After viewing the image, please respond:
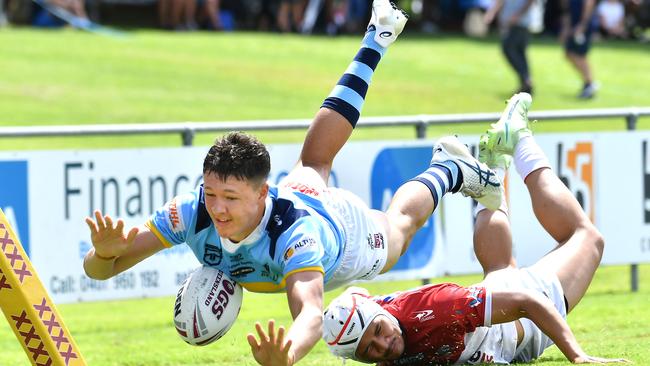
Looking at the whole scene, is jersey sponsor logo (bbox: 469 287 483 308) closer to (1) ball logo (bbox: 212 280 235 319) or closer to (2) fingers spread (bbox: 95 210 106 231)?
(1) ball logo (bbox: 212 280 235 319)

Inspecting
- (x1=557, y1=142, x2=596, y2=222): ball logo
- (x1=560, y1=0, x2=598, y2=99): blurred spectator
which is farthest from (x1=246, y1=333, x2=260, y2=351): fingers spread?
(x1=560, y1=0, x2=598, y2=99): blurred spectator

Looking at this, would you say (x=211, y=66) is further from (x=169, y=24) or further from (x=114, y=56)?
(x=169, y=24)

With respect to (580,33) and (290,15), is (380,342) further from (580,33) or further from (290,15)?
(290,15)

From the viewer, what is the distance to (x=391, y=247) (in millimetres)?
7773

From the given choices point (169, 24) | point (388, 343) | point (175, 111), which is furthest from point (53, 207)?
point (169, 24)

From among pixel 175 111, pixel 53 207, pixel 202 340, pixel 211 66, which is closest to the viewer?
pixel 202 340

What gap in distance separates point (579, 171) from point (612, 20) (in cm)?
1923

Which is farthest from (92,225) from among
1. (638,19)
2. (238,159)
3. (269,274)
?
(638,19)

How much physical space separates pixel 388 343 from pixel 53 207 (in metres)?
3.93

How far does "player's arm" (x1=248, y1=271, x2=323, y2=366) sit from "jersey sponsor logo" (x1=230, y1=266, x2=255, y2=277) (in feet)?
1.96

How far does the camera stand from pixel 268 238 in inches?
266

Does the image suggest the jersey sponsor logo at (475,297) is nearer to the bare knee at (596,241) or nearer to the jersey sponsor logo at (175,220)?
the bare knee at (596,241)

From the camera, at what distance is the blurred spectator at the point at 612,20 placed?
2934 cm

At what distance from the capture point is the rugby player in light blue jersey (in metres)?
6.36
